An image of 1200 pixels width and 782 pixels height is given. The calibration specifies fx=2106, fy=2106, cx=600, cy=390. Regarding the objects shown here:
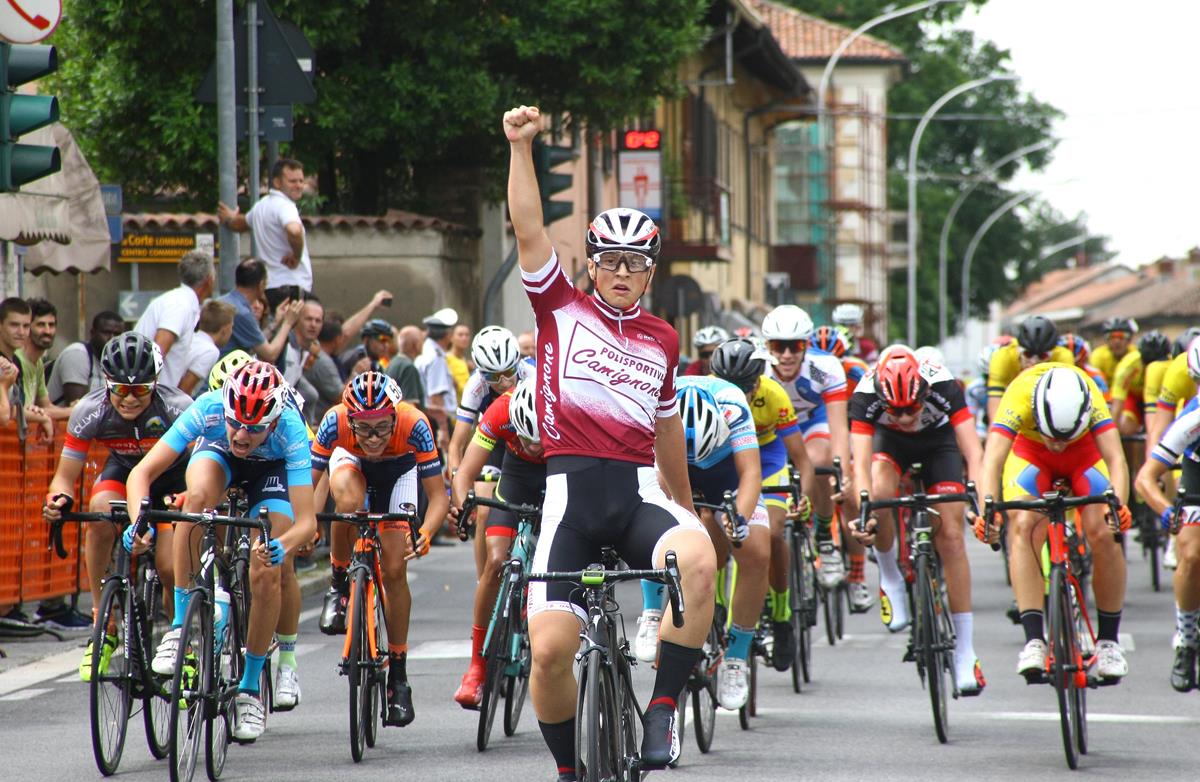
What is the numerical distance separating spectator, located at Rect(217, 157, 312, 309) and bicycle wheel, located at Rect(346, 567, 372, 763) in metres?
6.04

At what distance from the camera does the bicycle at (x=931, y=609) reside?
9.78m

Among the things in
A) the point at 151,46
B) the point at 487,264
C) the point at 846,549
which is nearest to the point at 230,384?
the point at 846,549

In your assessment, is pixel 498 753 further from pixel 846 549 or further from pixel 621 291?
pixel 846 549

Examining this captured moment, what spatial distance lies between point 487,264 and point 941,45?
51.1 metres

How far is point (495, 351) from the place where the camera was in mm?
10938

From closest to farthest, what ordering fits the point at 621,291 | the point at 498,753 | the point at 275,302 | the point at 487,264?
1. the point at 621,291
2. the point at 498,753
3. the point at 275,302
4. the point at 487,264

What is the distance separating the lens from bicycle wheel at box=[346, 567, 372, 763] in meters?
9.01

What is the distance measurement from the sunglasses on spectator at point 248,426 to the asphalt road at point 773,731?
142 cm

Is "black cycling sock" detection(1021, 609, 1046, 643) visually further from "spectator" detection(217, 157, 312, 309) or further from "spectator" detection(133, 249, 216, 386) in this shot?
"spectator" detection(217, 157, 312, 309)

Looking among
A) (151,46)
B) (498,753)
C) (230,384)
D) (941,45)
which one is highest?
(941,45)

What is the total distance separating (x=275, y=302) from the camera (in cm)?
1508

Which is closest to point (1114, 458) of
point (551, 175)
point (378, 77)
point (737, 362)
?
point (737, 362)

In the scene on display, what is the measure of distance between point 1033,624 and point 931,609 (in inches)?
19.9

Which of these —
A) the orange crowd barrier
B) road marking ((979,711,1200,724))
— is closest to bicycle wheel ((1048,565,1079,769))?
road marking ((979,711,1200,724))
